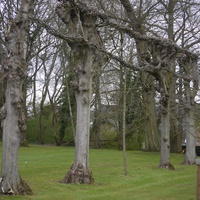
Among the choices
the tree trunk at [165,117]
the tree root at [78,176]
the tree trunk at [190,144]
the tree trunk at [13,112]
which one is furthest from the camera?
the tree trunk at [190,144]

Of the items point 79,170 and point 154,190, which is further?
point 79,170

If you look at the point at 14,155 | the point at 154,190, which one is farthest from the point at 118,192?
the point at 14,155

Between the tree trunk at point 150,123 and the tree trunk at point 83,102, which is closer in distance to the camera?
the tree trunk at point 83,102

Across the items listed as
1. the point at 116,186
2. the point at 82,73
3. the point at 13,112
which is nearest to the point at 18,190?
the point at 13,112

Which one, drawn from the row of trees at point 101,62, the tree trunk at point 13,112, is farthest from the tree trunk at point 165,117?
the tree trunk at point 13,112

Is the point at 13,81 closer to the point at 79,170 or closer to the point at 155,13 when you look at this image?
the point at 79,170

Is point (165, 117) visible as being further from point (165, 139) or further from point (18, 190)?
point (18, 190)

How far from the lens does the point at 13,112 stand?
470 inches

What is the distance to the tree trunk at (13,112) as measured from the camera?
11.7 meters

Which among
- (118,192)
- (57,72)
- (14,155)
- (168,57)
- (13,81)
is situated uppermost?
(57,72)

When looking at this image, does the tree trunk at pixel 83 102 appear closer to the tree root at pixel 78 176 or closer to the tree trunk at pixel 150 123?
the tree root at pixel 78 176

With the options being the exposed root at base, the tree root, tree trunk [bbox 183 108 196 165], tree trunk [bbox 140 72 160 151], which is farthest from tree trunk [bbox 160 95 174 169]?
tree trunk [bbox 140 72 160 151]

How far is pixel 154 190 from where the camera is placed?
14125mm

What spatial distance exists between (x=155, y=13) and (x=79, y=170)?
16741 mm
